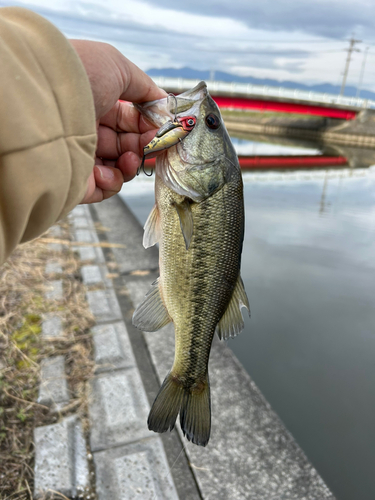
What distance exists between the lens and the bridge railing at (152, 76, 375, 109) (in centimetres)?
2136

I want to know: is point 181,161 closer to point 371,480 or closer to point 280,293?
point 371,480

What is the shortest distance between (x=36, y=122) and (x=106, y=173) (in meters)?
1.01

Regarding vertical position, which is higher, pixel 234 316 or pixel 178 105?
pixel 178 105

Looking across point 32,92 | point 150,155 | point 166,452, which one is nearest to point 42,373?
point 166,452

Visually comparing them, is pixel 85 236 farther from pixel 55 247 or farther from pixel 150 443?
pixel 150 443

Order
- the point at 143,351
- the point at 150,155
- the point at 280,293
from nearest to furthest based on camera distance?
the point at 150,155 → the point at 143,351 → the point at 280,293

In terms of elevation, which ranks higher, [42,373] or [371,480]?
[42,373]

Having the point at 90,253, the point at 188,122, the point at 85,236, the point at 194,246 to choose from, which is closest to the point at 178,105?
the point at 188,122

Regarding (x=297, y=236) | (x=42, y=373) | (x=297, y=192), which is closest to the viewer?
(x=42, y=373)

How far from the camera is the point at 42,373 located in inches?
126

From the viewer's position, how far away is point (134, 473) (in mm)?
2508

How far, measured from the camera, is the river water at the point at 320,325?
374 cm

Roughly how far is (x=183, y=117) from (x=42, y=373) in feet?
8.47

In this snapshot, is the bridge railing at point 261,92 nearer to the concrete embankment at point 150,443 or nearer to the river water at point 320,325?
the river water at point 320,325
